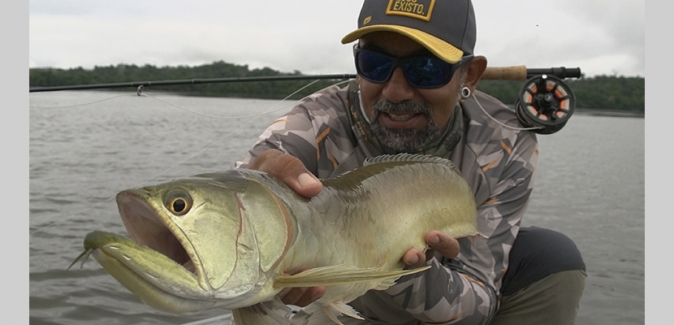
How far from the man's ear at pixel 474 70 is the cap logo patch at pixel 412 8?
45 cm

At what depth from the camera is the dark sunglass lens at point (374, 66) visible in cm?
292

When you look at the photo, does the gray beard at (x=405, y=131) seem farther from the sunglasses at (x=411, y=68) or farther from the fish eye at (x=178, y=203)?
the fish eye at (x=178, y=203)

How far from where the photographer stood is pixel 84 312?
5.97 meters

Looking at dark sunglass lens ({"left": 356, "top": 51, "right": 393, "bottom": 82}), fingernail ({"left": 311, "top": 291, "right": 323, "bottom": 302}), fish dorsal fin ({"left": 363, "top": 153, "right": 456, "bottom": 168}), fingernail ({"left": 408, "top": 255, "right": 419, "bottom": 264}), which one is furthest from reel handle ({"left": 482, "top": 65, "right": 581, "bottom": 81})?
fingernail ({"left": 311, "top": 291, "right": 323, "bottom": 302})

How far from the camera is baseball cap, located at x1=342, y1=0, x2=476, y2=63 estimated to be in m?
2.84

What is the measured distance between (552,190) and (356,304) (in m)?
12.8

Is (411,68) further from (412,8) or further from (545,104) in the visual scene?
(545,104)

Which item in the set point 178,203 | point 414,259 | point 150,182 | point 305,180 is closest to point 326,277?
point 305,180

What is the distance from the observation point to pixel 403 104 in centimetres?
301

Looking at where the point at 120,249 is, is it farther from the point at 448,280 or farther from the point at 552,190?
the point at 552,190

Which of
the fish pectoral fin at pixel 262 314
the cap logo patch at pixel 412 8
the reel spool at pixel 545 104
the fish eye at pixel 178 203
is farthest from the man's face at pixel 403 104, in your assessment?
the fish eye at pixel 178 203

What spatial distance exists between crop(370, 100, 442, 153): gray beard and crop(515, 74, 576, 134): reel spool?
0.70 meters

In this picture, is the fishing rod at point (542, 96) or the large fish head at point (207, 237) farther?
the fishing rod at point (542, 96)

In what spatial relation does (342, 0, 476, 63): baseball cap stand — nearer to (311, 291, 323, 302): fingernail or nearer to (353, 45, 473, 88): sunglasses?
(353, 45, 473, 88): sunglasses
